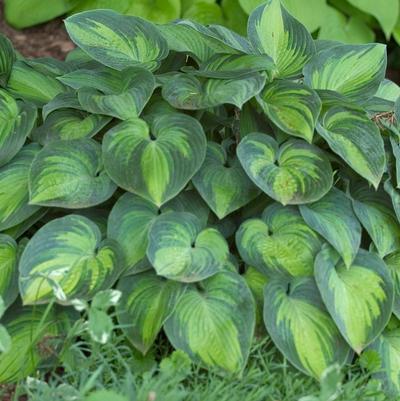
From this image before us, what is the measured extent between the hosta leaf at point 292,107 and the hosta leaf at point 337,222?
22cm

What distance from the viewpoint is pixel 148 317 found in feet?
9.89

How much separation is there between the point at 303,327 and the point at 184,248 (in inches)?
17.2

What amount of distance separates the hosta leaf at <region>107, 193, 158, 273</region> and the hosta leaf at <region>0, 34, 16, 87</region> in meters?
0.73

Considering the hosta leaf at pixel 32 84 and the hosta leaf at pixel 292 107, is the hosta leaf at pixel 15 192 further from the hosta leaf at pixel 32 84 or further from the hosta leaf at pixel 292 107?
the hosta leaf at pixel 292 107

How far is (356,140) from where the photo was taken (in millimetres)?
3242

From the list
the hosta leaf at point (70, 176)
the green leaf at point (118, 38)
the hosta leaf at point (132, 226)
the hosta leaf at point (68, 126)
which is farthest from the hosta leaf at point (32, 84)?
the hosta leaf at point (132, 226)

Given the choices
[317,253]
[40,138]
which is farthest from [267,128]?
[40,138]

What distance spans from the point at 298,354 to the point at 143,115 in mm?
976

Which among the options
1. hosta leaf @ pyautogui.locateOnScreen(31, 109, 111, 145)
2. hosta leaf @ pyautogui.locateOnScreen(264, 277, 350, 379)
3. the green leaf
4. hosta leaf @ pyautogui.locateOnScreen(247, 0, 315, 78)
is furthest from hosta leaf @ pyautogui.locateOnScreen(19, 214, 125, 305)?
hosta leaf @ pyautogui.locateOnScreen(247, 0, 315, 78)

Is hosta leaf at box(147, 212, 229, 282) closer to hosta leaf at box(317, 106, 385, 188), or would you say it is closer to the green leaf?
hosta leaf at box(317, 106, 385, 188)

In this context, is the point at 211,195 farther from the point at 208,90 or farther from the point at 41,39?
the point at 41,39

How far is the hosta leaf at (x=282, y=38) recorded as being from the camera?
139 inches

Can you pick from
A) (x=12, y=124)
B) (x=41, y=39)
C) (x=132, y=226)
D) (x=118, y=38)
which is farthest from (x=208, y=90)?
(x=41, y=39)

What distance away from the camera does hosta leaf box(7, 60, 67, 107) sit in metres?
3.54
